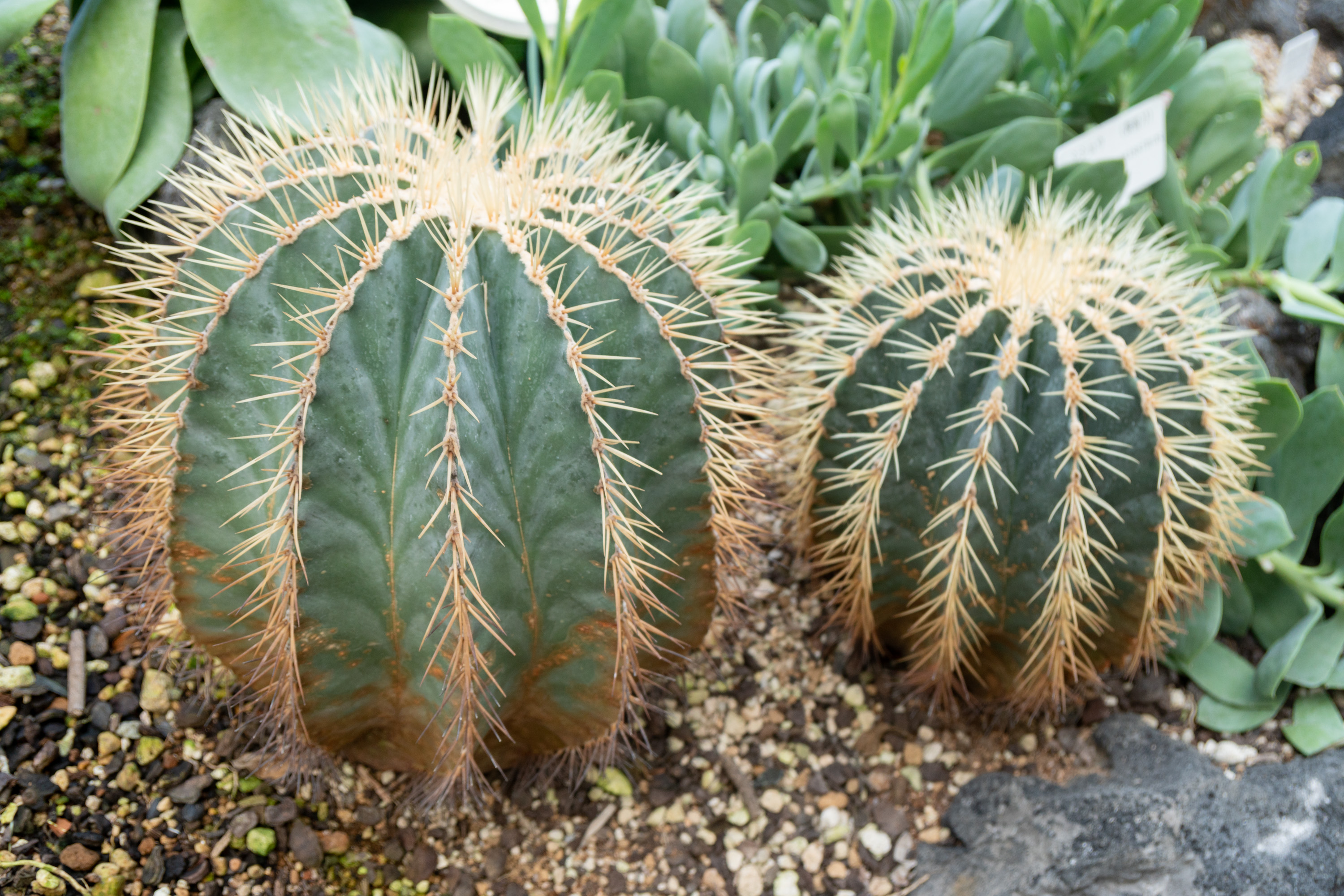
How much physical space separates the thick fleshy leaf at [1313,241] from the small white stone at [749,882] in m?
1.77

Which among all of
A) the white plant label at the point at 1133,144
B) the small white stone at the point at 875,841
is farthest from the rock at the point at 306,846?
the white plant label at the point at 1133,144

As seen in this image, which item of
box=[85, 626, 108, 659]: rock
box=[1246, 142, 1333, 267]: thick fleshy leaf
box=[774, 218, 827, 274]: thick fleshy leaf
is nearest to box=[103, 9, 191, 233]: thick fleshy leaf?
box=[85, 626, 108, 659]: rock

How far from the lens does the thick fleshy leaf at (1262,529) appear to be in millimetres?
1780

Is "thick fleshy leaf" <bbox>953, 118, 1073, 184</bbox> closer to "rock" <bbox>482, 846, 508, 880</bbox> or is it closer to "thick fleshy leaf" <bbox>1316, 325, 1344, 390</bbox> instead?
"thick fleshy leaf" <bbox>1316, 325, 1344, 390</bbox>

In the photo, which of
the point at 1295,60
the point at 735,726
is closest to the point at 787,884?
the point at 735,726

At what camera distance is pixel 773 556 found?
1998 millimetres

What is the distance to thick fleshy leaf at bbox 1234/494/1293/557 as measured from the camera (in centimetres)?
178

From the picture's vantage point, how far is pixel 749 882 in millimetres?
1547

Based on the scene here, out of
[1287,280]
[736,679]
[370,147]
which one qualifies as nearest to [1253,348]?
[1287,280]

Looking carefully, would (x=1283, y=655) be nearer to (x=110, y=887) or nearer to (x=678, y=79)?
(x=678, y=79)

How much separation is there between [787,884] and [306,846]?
72 cm

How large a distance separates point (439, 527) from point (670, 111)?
1204 millimetres

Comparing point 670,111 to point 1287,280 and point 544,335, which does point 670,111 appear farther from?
point 1287,280

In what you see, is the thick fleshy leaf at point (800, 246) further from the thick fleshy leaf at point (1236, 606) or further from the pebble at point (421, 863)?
the pebble at point (421, 863)
